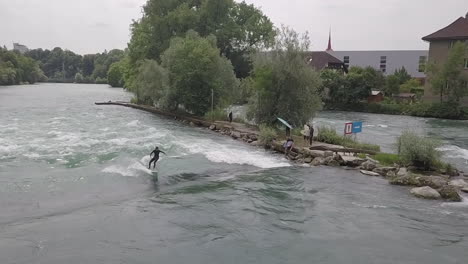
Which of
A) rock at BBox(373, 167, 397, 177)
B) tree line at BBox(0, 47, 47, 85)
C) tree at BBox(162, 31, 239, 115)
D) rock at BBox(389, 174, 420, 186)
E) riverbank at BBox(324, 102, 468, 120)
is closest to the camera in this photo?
rock at BBox(389, 174, 420, 186)

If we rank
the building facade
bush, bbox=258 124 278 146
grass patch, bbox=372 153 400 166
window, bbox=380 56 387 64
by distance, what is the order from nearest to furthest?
grass patch, bbox=372 153 400 166 < bush, bbox=258 124 278 146 < the building facade < window, bbox=380 56 387 64

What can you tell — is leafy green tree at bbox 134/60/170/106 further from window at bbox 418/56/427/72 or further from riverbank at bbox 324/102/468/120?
window at bbox 418/56/427/72

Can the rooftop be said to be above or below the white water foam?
above

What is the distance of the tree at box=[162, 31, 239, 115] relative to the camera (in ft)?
141

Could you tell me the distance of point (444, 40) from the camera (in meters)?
60.1

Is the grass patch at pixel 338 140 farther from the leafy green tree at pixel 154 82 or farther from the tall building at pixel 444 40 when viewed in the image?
the tall building at pixel 444 40

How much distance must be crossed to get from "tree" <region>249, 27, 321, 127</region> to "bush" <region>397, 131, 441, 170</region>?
35.0 feet

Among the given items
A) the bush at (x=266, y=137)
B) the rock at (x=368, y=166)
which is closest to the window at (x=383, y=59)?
the bush at (x=266, y=137)

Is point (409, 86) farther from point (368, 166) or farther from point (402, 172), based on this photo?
point (402, 172)

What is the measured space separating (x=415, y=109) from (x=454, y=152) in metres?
31.8

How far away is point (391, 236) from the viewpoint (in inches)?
531

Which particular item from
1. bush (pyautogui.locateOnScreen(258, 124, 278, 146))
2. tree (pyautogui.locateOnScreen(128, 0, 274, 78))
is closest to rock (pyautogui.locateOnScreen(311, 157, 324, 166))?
bush (pyautogui.locateOnScreen(258, 124, 278, 146))

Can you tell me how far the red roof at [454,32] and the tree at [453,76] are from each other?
241 cm

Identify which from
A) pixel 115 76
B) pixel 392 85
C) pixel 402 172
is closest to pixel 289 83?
pixel 402 172
